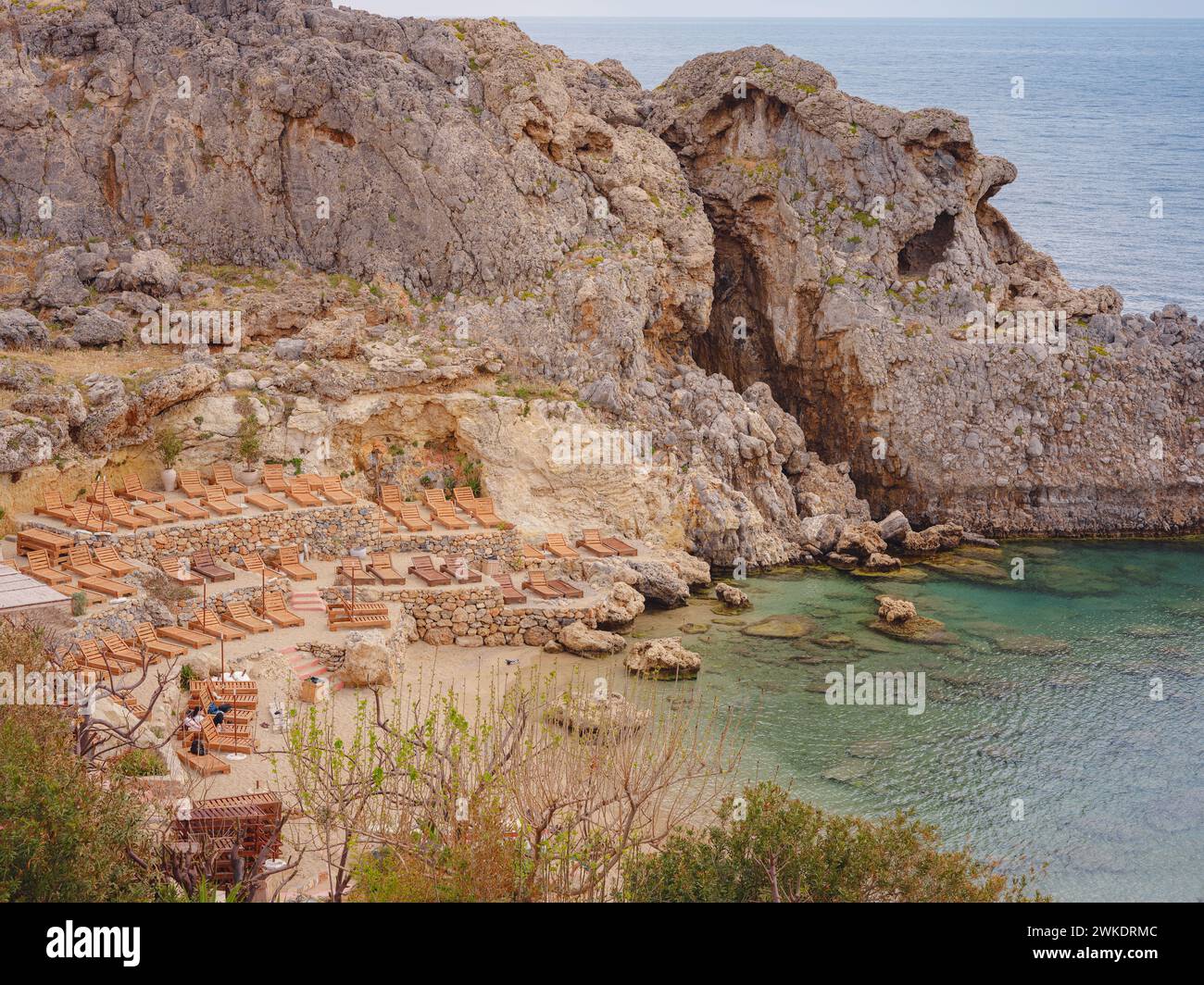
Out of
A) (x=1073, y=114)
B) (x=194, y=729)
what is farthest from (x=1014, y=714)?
(x=1073, y=114)

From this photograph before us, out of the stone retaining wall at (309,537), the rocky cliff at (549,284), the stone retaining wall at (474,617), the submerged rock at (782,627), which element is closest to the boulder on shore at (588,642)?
the stone retaining wall at (474,617)

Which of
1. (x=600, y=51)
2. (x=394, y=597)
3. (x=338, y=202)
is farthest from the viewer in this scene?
(x=600, y=51)

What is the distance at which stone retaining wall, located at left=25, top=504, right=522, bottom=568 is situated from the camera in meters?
31.3

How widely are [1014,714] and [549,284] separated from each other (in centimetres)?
2287

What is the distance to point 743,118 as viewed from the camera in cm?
5159

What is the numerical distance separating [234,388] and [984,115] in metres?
64.1

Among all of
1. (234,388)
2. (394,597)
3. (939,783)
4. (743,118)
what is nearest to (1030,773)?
(939,783)

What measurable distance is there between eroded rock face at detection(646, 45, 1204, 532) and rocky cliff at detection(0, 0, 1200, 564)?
0.12 meters

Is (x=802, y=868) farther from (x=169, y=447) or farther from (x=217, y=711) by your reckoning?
(x=169, y=447)

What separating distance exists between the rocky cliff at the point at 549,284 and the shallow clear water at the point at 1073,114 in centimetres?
1043

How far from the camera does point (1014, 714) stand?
98.9 ft

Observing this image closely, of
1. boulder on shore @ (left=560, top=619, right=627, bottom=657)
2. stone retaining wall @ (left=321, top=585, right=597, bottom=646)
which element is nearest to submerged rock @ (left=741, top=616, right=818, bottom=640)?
boulder on shore @ (left=560, top=619, right=627, bottom=657)

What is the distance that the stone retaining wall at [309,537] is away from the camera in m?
31.3

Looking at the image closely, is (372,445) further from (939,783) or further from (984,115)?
(984,115)
